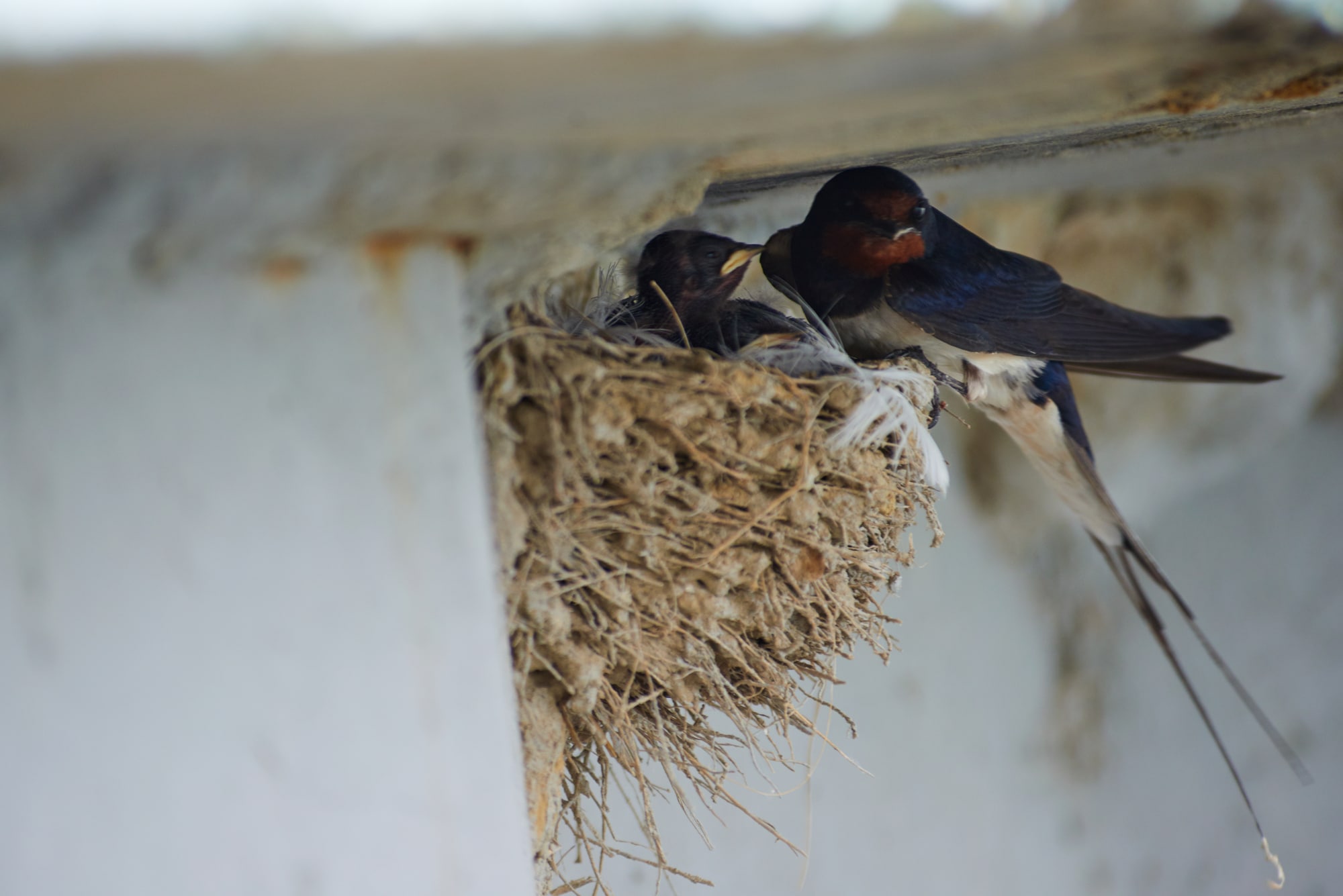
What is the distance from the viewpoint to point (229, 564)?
2.86 ft

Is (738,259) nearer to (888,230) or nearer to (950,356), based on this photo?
(888,230)

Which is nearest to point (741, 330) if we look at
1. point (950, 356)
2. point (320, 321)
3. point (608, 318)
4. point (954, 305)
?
point (608, 318)

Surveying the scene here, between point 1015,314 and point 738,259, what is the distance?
0.47 m

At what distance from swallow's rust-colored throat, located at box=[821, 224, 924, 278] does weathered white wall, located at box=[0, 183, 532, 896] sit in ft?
3.27

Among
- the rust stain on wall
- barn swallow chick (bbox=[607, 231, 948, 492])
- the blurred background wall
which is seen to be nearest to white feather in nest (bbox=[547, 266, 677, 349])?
barn swallow chick (bbox=[607, 231, 948, 492])

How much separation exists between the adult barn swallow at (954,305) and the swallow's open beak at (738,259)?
11 cm

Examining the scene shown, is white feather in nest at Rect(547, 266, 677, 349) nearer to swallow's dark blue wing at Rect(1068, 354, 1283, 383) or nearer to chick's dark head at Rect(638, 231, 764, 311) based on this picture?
chick's dark head at Rect(638, 231, 764, 311)

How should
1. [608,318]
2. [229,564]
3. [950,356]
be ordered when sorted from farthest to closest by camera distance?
[950,356] < [608,318] < [229,564]

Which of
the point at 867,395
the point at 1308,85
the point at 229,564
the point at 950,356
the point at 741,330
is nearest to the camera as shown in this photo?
the point at 229,564

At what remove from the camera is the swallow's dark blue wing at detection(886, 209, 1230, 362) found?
1.86 metres

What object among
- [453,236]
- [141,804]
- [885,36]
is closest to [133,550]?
[141,804]

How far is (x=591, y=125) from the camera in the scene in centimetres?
85

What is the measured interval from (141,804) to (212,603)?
15 cm

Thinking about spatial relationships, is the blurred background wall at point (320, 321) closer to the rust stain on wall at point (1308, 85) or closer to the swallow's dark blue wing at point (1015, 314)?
the rust stain on wall at point (1308, 85)
